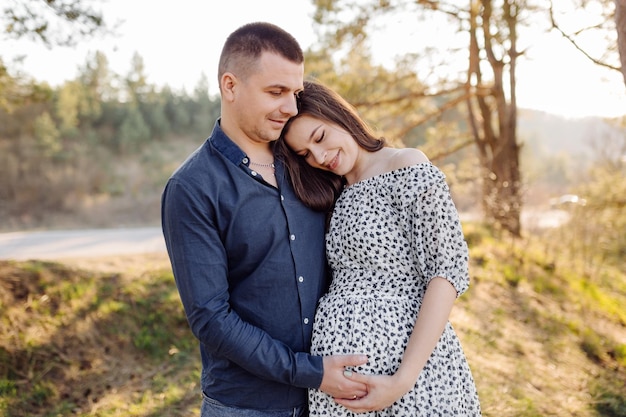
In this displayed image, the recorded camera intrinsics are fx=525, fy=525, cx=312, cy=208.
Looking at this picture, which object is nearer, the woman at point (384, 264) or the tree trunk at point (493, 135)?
the woman at point (384, 264)

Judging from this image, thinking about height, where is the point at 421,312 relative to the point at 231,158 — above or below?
below

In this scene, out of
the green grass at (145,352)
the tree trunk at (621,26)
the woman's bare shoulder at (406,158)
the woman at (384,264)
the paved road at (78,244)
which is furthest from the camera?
the paved road at (78,244)

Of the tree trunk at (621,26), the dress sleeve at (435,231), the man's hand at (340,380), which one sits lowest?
the man's hand at (340,380)

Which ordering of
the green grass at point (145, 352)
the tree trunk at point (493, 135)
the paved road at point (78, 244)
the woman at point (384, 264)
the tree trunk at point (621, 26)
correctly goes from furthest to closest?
the tree trunk at point (493, 135)
the paved road at point (78, 244)
the green grass at point (145, 352)
the tree trunk at point (621, 26)
the woman at point (384, 264)

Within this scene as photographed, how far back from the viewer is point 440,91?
9484 mm

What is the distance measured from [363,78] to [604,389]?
617 cm

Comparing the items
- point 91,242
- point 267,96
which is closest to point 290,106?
point 267,96

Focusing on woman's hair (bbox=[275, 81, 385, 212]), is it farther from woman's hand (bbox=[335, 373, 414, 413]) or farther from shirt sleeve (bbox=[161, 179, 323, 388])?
woman's hand (bbox=[335, 373, 414, 413])

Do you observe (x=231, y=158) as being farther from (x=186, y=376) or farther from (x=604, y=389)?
(x=604, y=389)

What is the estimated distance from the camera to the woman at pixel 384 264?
1793 millimetres

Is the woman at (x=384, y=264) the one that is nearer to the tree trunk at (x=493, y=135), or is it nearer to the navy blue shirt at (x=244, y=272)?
the navy blue shirt at (x=244, y=272)

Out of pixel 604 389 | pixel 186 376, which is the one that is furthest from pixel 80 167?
pixel 604 389

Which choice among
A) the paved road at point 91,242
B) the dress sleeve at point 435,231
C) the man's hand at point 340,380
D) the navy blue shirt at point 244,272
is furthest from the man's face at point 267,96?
the paved road at point 91,242

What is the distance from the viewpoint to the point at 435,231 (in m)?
1.81
